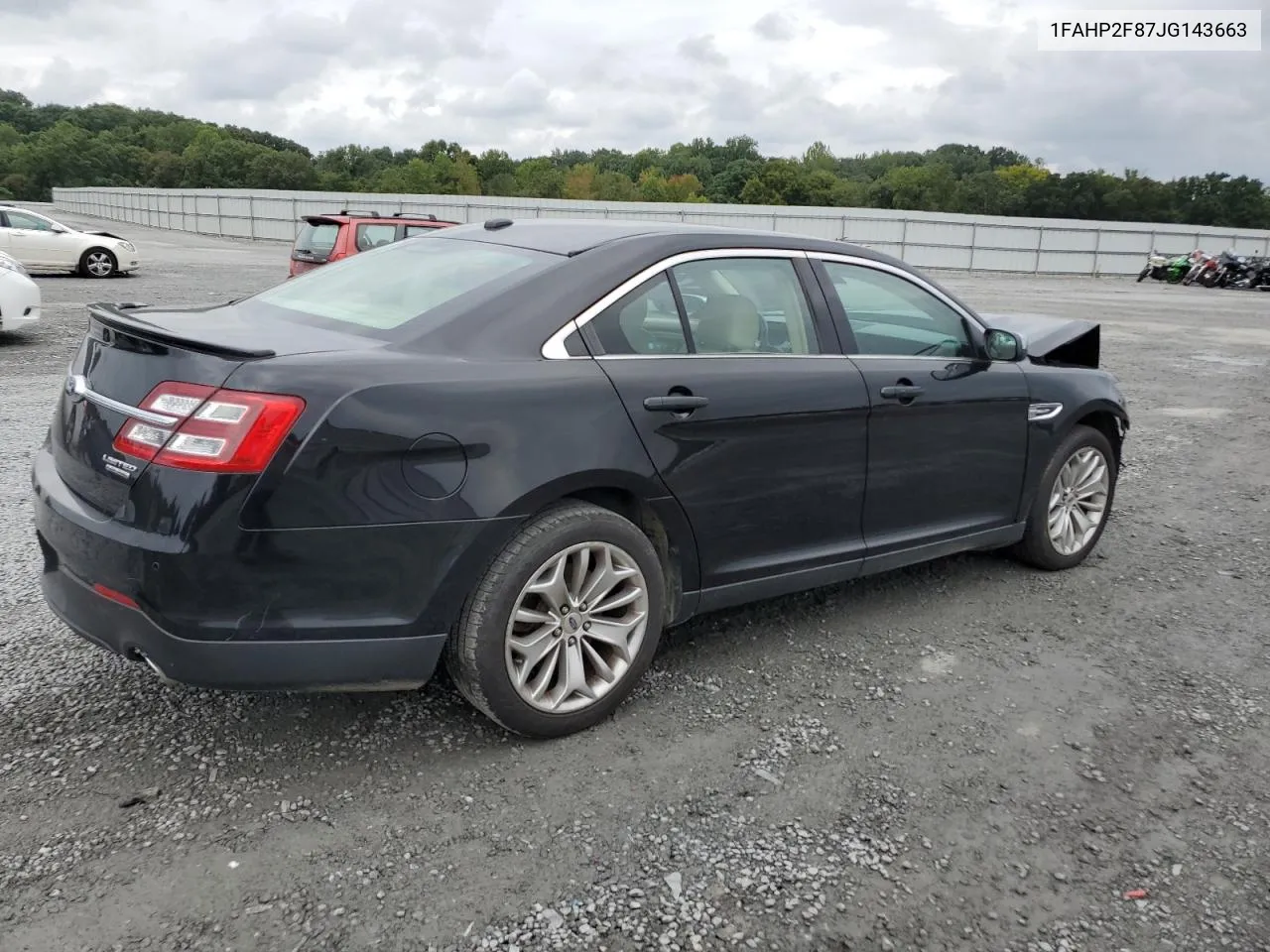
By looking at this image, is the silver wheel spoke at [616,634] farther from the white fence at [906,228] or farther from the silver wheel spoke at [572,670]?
the white fence at [906,228]

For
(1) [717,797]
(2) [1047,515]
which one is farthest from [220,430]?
(2) [1047,515]

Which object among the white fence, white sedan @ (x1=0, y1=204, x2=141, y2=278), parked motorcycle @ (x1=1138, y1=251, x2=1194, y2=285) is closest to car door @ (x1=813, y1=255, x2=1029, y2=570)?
white sedan @ (x1=0, y1=204, x2=141, y2=278)

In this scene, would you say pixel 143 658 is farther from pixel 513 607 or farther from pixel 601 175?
pixel 601 175

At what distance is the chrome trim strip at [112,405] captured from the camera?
109 inches

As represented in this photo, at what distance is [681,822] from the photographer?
2.87 m

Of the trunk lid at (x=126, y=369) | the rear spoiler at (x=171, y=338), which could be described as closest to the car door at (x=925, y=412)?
the trunk lid at (x=126, y=369)

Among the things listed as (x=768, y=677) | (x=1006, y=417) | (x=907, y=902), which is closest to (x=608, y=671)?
(x=768, y=677)

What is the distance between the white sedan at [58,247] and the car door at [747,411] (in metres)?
19.5

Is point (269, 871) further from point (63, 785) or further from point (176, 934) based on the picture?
point (63, 785)

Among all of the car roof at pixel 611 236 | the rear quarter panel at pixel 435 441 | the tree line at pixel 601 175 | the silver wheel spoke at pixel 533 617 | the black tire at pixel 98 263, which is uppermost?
the tree line at pixel 601 175

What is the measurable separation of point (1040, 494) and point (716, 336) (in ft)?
6.89

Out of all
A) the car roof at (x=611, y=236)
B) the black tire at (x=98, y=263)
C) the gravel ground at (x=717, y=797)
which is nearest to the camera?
the gravel ground at (x=717, y=797)

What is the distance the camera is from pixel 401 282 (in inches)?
144

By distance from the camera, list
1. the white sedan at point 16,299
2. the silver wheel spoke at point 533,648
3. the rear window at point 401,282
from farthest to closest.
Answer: the white sedan at point 16,299, the rear window at point 401,282, the silver wheel spoke at point 533,648
